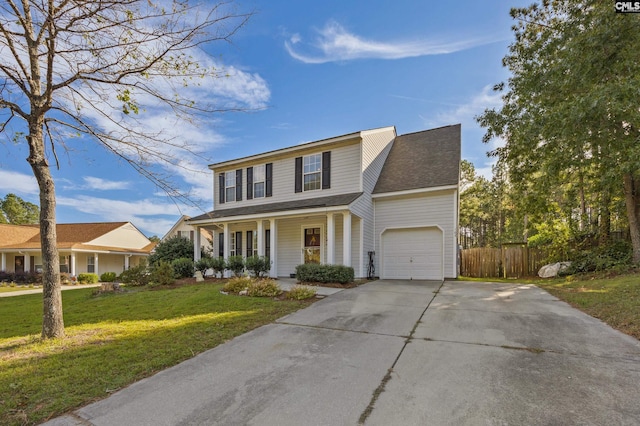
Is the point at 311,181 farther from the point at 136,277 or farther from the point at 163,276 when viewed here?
the point at 136,277

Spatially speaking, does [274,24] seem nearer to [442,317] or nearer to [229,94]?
[229,94]

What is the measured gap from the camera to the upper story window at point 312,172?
13781 mm

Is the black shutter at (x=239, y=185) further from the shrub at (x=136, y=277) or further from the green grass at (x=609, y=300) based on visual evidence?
the green grass at (x=609, y=300)

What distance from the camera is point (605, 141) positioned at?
9.53 m

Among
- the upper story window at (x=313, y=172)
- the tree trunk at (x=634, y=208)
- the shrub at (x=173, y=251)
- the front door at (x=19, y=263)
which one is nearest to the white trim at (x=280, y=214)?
the upper story window at (x=313, y=172)

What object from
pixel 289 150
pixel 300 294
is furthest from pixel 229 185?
pixel 300 294

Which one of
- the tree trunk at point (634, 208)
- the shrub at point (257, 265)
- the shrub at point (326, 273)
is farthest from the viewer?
the shrub at point (257, 265)

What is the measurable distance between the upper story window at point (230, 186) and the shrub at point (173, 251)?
3927 mm

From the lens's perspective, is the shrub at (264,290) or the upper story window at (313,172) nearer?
the shrub at (264,290)

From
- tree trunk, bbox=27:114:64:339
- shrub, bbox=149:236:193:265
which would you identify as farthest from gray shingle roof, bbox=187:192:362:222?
tree trunk, bbox=27:114:64:339

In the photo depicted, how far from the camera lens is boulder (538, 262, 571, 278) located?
481 inches

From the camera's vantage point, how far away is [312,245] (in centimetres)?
1397

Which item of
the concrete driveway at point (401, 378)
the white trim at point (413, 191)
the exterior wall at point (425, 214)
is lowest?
the concrete driveway at point (401, 378)

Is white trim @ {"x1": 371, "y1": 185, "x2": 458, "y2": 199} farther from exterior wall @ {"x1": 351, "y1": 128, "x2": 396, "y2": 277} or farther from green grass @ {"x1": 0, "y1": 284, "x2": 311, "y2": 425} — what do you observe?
green grass @ {"x1": 0, "y1": 284, "x2": 311, "y2": 425}
